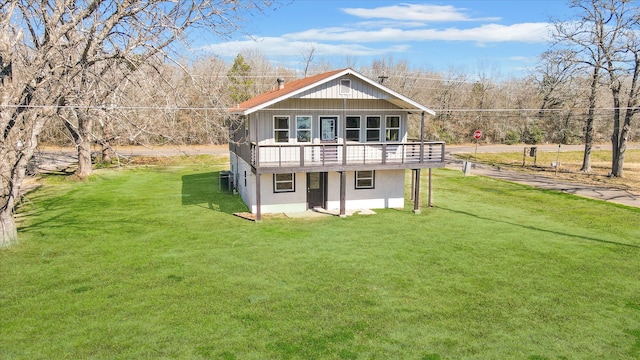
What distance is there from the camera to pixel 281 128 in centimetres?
1942

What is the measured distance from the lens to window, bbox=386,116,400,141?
20.4 meters

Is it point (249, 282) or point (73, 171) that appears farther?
point (73, 171)

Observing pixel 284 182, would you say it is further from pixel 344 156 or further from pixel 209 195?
pixel 209 195

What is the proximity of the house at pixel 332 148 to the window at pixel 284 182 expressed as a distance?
4 centimetres

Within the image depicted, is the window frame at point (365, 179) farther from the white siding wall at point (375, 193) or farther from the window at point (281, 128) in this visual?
the window at point (281, 128)

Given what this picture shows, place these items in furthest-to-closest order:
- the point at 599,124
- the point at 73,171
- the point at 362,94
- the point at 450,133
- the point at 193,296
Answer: the point at 450,133 → the point at 599,124 → the point at 73,171 → the point at 362,94 → the point at 193,296

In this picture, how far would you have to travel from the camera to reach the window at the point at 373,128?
20219mm

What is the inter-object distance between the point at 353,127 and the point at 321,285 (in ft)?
33.1

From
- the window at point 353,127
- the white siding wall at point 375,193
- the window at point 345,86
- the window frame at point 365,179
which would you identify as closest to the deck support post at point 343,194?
the white siding wall at point 375,193

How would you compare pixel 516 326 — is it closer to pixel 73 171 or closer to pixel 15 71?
pixel 15 71

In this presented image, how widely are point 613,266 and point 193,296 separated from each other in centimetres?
1233

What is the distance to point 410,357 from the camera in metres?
8.34

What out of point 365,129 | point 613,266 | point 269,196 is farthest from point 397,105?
point 613,266

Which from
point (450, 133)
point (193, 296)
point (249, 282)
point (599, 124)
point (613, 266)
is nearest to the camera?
point (193, 296)
